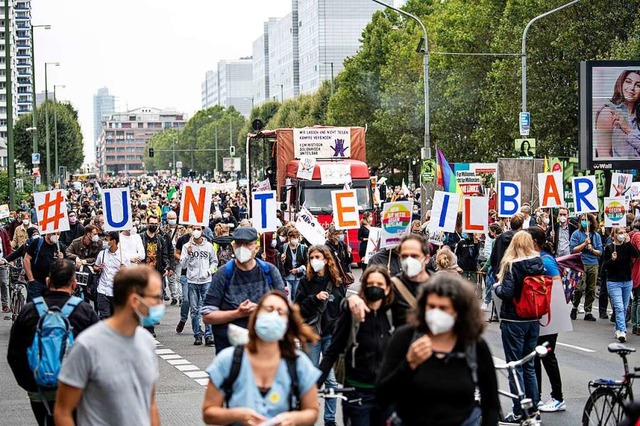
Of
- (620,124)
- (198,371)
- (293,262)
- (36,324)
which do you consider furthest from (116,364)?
(620,124)

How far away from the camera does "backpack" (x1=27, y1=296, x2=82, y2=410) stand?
7.41 metres

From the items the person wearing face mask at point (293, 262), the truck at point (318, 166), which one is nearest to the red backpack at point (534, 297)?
the person wearing face mask at point (293, 262)

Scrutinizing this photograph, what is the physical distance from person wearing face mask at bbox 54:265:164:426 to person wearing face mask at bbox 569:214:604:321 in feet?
44.1

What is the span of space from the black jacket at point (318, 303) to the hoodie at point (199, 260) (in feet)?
19.8

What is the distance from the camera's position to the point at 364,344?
7562mm

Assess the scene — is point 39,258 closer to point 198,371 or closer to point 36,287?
point 36,287

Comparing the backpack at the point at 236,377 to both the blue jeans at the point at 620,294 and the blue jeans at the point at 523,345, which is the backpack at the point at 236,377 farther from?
the blue jeans at the point at 620,294

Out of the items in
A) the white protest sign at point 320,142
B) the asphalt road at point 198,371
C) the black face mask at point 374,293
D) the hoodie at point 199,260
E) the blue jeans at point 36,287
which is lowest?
the asphalt road at point 198,371

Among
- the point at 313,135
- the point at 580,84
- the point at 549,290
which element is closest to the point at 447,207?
the point at 549,290

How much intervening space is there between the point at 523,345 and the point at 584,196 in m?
10.5

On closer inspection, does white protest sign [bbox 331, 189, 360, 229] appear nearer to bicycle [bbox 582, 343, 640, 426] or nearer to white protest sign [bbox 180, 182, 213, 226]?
white protest sign [bbox 180, 182, 213, 226]

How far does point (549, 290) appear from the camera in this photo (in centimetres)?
1027

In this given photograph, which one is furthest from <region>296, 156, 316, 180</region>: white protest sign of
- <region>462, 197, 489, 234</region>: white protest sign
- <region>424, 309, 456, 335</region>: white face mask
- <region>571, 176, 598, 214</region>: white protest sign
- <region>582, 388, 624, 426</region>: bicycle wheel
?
<region>424, 309, 456, 335</region>: white face mask

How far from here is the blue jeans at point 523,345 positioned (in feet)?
33.3
